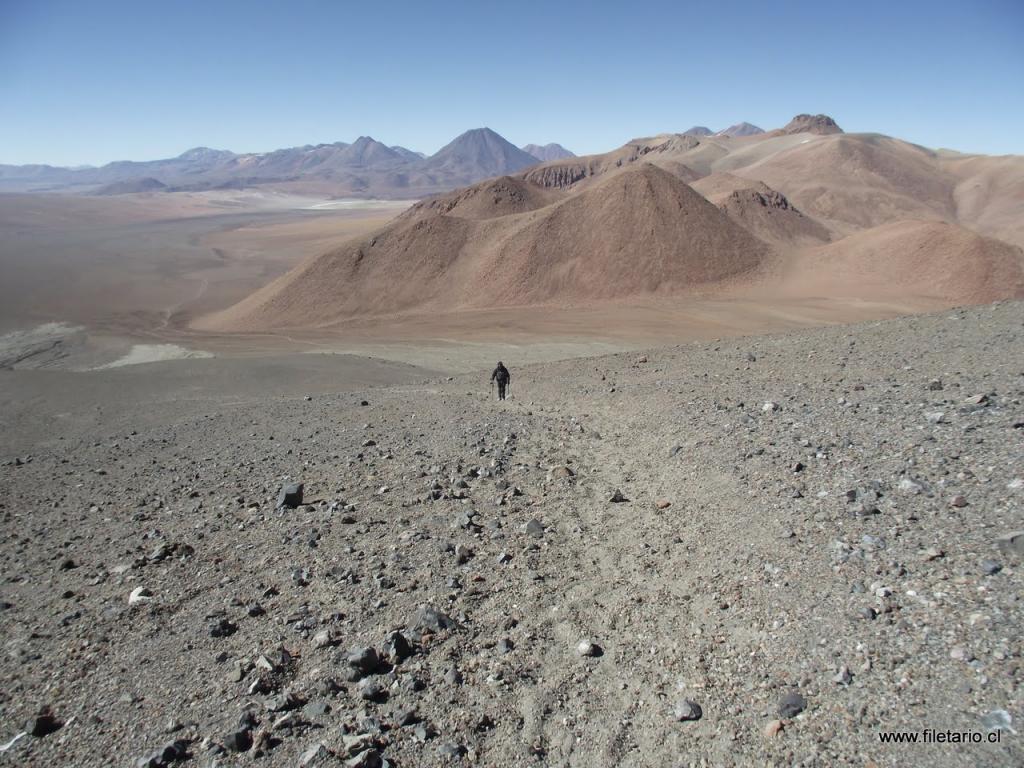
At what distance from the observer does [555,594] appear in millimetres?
5484

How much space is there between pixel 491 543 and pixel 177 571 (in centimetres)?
291

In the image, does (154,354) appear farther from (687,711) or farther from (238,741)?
(687,711)

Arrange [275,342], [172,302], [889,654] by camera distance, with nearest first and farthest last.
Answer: [889,654] → [275,342] → [172,302]

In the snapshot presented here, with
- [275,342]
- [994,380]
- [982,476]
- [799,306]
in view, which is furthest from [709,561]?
[799,306]

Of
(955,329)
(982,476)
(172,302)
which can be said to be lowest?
(172,302)

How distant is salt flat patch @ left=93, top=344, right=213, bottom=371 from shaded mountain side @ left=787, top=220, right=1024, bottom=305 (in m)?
33.4

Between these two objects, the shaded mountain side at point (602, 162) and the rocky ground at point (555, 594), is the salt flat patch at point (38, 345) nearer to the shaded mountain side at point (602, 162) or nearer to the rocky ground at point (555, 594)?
the rocky ground at point (555, 594)

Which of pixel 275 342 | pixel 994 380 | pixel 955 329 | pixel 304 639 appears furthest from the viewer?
pixel 275 342

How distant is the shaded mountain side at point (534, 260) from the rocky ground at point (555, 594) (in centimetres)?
3118

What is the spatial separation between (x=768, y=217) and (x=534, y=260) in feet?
90.5

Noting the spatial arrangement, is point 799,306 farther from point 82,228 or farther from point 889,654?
point 82,228

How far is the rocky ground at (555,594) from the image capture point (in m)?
3.87

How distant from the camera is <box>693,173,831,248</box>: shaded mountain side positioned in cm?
5578

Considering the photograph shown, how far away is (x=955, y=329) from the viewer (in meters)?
12.7
